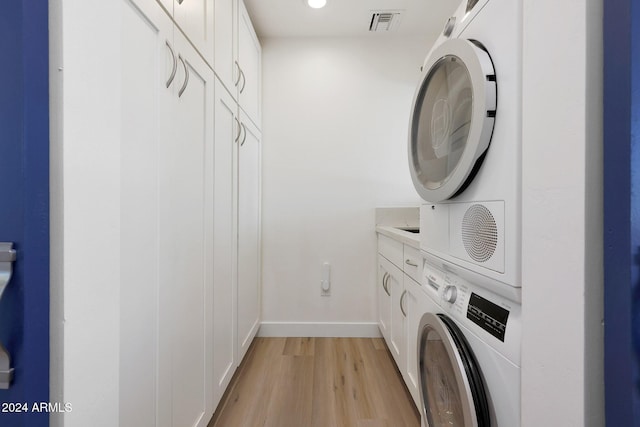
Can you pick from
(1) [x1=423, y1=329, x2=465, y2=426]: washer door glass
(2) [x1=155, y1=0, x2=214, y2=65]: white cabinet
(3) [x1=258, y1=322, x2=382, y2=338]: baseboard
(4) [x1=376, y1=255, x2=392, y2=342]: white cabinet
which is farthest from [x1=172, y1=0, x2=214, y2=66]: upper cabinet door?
(3) [x1=258, y1=322, x2=382, y2=338]: baseboard

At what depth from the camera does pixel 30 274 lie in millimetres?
486

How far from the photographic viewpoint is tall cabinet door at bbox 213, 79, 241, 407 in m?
1.36

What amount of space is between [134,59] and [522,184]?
0.96m

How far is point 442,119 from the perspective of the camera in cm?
93

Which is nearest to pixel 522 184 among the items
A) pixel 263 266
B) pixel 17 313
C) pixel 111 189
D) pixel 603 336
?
pixel 603 336

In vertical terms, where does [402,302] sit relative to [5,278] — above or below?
below

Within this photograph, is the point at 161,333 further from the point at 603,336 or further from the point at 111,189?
the point at 603,336

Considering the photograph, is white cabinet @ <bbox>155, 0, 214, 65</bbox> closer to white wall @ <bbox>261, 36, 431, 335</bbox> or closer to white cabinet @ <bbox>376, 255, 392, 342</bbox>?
white wall @ <bbox>261, 36, 431, 335</bbox>

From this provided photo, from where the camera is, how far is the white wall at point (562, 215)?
0.46m

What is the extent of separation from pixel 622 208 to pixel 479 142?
321 mm

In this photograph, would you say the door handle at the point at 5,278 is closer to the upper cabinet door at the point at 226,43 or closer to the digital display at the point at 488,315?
the digital display at the point at 488,315

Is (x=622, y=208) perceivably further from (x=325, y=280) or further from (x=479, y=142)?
(x=325, y=280)

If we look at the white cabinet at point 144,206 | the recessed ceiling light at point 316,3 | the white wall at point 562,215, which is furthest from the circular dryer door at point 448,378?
the recessed ceiling light at point 316,3

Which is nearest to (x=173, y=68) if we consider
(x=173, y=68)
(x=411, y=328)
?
(x=173, y=68)
